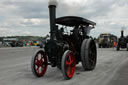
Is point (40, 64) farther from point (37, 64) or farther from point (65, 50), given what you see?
point (65, 50)

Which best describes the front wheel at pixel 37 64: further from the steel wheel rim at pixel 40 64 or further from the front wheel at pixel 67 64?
the front wheel at pixel 67 64

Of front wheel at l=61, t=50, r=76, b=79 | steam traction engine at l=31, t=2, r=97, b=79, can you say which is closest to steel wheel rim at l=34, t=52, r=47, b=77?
steam traction engine at l=31, t=2, r=97, b=79

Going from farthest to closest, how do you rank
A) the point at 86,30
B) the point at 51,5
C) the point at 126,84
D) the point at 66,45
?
1. the point at 86,30
2. the point at 66,45
3. the point at 51,5
4. the point at 126,84

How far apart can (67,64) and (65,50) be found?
2.41ft

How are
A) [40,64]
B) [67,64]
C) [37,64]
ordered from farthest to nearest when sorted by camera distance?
[40,64]
[37,64]
[67,64]

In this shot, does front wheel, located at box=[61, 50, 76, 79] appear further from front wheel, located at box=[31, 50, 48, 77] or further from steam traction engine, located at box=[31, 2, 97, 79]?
front wheel, located at box=[31, 50, 48, 77]

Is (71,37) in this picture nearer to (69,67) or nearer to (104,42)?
(69,67)

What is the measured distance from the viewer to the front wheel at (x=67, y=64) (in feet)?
15.6

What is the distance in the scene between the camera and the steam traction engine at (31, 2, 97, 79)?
17.0 ft

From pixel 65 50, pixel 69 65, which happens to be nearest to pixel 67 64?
pixel 69 65

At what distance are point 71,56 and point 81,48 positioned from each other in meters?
1.11

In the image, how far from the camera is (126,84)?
182 inches

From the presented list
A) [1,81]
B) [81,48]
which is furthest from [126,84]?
[1,81]

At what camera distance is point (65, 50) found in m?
5.66
